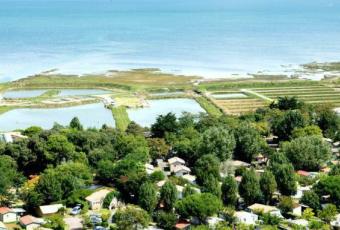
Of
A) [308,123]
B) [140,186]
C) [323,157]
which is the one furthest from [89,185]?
[308,123]

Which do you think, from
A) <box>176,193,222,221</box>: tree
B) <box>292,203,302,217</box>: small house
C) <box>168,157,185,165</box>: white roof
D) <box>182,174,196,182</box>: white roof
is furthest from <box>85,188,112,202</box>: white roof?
<box>292,203,302,217</box>: small house

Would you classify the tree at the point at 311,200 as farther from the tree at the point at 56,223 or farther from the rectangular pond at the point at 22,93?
the rectangular pond at the point at 22,93

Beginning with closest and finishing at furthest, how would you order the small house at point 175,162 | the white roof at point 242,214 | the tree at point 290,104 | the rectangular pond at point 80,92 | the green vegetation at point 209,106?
the white roof at point 242,214 < the small house at point 175,162 < the tree at point 290,104 < the green vegetation at point 209,106 < the rectangular pond at point 80,92

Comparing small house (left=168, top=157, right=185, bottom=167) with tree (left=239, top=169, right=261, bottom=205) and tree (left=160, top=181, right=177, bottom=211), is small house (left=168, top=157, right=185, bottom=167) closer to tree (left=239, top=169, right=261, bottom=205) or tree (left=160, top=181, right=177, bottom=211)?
tree (left=239, top=169, right=261, bottom=205)

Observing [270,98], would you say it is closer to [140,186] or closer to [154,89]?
[154,89]

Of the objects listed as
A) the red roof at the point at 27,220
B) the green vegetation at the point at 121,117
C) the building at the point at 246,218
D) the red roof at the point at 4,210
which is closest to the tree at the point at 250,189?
the building at the point at 246,218

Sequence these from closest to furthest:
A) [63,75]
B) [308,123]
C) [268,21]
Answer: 1. [308,123]
2. [63,75]
3. [268,21]
